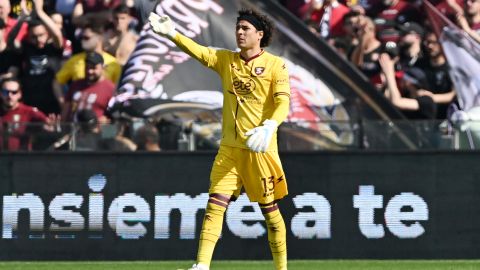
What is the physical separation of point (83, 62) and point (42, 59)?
69cm

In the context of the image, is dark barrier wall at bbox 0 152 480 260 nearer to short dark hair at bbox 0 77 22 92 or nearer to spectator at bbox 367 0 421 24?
short dark hair at bbox 0 77 22 92

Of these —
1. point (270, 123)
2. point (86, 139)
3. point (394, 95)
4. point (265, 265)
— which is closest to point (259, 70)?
point (270, 123)

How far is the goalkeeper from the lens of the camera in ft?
22.5

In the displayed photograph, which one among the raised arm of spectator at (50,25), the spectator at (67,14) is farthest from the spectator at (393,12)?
the raised arm of spectator at (50,25)

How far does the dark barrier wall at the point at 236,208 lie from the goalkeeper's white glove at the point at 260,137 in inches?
137

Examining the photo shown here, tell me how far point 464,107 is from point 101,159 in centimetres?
414

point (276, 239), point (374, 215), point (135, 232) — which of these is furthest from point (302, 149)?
point (276, 239)

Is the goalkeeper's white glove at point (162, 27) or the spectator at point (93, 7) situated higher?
the spectator at point (93, 7)

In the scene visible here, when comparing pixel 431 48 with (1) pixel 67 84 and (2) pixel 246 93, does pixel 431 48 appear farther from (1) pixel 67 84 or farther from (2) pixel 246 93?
(2) pixel 246 93

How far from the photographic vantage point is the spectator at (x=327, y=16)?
1176cm

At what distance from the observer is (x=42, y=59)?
11.8m

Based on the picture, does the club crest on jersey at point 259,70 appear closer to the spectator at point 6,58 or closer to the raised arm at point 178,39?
the raised arm at point 178,39

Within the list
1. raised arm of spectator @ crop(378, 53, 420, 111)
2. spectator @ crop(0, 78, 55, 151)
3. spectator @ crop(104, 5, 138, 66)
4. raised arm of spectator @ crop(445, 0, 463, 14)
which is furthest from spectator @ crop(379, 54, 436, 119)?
spectator @ crop(0, 78, 55, 151)

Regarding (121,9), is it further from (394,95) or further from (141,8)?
(394,95)
